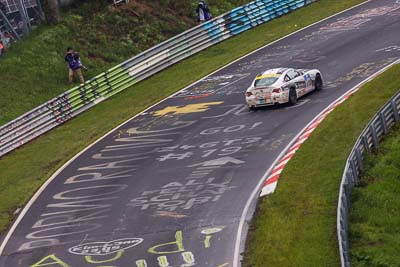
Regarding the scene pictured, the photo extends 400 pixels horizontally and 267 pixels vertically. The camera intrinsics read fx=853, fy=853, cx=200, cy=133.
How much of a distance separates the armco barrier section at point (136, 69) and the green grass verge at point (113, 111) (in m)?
0.44

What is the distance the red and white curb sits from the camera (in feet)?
81.4

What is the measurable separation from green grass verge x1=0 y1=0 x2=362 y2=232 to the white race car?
5.79m

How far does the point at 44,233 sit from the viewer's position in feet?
79.0

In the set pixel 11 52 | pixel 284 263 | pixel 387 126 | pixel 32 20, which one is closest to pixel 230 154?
pixel 387 126

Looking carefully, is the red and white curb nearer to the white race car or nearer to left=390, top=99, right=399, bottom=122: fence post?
the white race car

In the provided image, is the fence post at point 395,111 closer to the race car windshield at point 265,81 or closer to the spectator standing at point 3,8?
the race car windshield at point 265,81

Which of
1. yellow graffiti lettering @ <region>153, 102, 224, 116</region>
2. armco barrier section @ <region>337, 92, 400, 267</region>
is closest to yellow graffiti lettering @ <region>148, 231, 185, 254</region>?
armco barrier section @ <region>337, 92, 400, 267</region>

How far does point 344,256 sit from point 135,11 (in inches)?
1275

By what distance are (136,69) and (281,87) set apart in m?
11.2

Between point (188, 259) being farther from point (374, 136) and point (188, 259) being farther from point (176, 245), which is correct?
point (374, 136)

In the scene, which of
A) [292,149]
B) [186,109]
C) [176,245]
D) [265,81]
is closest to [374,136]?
[292,149]

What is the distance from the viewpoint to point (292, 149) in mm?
27812

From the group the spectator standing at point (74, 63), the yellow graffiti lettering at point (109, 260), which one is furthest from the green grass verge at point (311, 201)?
the spectator standing at point (74, 63)

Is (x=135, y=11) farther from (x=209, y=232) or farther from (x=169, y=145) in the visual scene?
(x=209, y=232)
